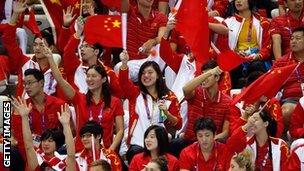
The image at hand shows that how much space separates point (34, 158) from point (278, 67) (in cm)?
251

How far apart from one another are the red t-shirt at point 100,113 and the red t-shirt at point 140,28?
1.50 m

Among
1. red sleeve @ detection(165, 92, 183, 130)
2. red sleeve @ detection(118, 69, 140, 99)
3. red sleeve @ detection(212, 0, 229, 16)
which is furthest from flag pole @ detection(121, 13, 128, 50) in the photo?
red sleeve @ detection(212, 0, 229, 16)

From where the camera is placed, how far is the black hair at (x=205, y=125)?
10.6 metres

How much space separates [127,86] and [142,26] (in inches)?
61.1

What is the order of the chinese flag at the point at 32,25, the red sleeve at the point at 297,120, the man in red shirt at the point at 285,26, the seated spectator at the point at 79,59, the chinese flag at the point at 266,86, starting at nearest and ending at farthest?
1. the chinese flag at the point at 266,86
2. the red sleeve at the point at 297,120
3. the seated spectator at the point at 79,59
4. the chinese flag at the point at 32,25
5. the man in red shirt at the point at 285,26

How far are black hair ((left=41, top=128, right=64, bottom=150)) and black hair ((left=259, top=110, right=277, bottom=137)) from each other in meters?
1.89

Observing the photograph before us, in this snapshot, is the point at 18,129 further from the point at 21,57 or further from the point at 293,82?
Answer: the point at 293,82

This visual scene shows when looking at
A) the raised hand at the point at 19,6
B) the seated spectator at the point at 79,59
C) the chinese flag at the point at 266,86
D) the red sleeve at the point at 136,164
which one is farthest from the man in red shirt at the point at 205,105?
the raised hand at the point at 19,6

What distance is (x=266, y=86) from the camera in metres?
10.8

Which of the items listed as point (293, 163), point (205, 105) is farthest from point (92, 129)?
Answer: point (293, 163)

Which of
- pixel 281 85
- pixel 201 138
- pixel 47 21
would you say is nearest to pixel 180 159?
pixel 201 138

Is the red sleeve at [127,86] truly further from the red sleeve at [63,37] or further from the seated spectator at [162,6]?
the seated spectator at [162,6]

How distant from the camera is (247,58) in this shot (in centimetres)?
1262

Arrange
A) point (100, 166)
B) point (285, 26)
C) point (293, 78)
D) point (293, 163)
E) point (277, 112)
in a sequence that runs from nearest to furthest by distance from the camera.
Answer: point (100, 166) < point (293, 163) < point (277, 112) < point (293, 78) < point (285, 26)
